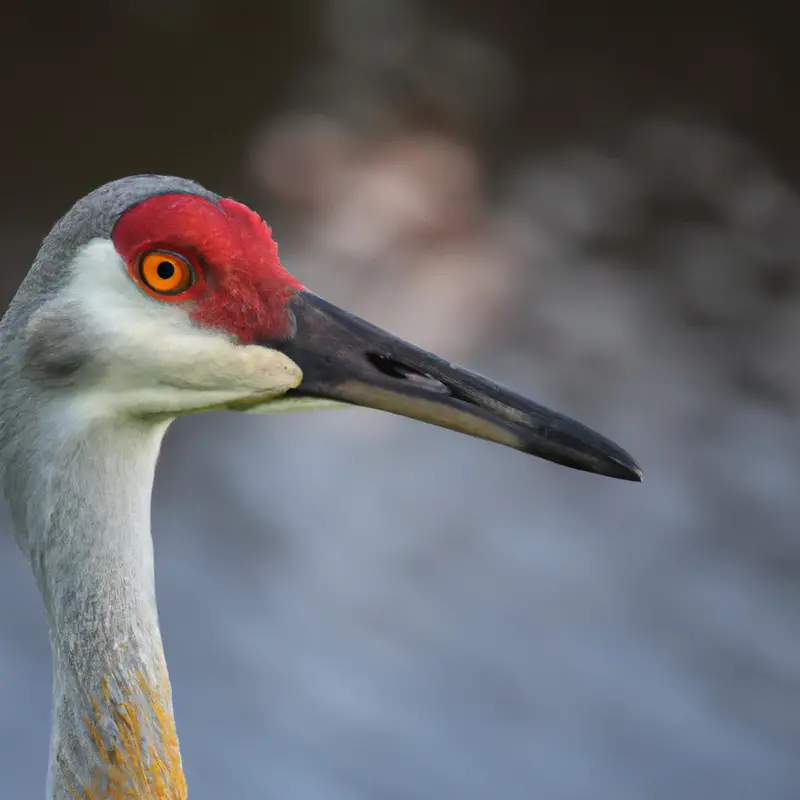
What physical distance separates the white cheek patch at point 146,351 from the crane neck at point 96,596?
7 centimetres

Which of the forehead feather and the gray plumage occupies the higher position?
the forehead feather

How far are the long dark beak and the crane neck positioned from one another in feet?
1.03

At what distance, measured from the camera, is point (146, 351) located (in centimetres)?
169

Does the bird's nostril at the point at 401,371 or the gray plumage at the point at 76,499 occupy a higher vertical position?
the bird's nostril at the point at 401,371

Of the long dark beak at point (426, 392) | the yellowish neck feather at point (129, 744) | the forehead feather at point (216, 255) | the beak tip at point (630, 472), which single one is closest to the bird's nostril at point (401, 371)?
the long dark beak at point (426, 392)

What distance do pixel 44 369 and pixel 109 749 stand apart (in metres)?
0.62

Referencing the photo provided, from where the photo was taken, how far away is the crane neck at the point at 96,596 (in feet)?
5.64

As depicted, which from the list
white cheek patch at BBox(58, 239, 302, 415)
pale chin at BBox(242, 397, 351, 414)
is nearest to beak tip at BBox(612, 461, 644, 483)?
pale chin at BBox(242, 397, 351, 414)

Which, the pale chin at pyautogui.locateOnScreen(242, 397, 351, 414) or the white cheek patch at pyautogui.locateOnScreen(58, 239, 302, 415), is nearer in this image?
the white cheek patch at pyautogui.locateOnScreen(58, 239, 302, 415)

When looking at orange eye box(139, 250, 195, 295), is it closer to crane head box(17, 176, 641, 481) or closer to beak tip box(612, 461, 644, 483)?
crane head box(17, 176, 641, 481)

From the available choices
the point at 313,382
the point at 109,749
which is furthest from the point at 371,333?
the point at 109,749

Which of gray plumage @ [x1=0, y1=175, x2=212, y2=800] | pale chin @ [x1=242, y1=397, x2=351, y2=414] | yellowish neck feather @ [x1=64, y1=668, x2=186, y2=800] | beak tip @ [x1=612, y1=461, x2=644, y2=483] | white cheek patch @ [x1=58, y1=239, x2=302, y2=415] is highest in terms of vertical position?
beak tip @ [x1=612, y1=461, x2=644, y2=483]

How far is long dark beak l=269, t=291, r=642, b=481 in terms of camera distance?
176 cm

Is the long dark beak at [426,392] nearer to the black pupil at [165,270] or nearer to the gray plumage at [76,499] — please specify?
the black pupil at [165,270]
